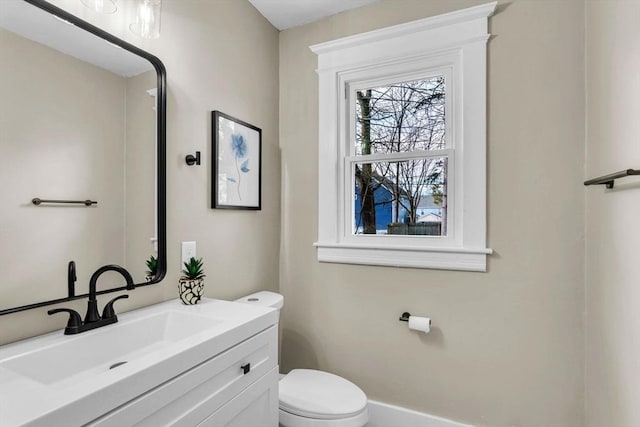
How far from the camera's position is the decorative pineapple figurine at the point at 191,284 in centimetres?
139

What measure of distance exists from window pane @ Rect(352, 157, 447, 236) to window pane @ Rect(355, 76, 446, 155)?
4.0 inches

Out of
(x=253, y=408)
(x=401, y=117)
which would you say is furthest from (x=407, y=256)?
(x=253, y=408)

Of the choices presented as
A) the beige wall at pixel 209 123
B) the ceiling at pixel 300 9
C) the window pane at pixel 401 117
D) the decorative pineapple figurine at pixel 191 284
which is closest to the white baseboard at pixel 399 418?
the beige wall at pixel 209 123

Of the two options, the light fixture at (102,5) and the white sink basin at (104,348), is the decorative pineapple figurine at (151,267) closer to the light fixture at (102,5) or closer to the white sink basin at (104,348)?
the white sink basin at (104,348)

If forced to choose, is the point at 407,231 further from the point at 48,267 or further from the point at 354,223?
the point at 48,267

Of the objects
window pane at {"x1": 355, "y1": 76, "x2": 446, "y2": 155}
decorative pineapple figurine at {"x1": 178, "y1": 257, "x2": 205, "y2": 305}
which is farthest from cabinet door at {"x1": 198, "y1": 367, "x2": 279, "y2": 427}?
window pane at {"x1": 355, "y1": 76, "x2": 446, "y2": 155}

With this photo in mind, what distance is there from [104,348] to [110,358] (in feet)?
0.13

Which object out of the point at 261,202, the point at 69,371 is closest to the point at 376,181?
the point at 261,202

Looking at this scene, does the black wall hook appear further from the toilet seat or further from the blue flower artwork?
the toilet seat

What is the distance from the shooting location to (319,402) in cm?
152

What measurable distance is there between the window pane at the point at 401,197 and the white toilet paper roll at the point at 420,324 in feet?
1.50

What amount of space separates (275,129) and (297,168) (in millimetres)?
299

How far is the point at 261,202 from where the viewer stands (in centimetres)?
203

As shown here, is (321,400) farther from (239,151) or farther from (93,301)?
(239,151)
